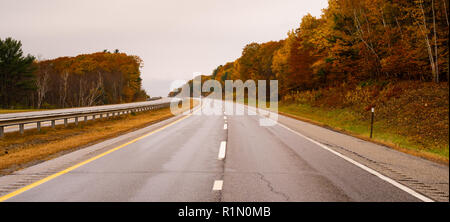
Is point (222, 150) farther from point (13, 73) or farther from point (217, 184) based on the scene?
point (13, 73)

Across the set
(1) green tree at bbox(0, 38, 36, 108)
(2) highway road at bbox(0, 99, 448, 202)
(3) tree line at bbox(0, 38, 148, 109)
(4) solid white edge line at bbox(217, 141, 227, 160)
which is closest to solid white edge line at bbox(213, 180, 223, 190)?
(2) highway road at bbox(0, 99, 448, 202)

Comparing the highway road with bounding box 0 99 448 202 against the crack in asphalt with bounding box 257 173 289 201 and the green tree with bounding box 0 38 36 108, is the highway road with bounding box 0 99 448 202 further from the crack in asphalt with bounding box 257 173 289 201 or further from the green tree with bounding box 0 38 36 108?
the green tree with bounding box 0 38 36 108

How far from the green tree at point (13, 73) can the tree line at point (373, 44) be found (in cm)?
4988

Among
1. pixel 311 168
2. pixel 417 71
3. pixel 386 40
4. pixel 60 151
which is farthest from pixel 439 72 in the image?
pixel 60 151

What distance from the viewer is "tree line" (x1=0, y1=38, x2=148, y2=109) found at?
51.3m

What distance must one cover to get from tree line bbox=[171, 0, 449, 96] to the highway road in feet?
55.8

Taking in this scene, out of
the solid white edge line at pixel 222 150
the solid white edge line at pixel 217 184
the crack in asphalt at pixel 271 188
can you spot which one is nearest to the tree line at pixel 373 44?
the solid white edge line at pixel 222 150

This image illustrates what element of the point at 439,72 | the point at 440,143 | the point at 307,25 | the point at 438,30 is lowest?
the point at 440,143

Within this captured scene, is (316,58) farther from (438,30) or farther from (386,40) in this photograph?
(438,30)

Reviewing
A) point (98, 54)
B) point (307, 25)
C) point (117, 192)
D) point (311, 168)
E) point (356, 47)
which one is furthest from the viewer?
point (98, 54)

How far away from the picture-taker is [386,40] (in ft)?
77.3

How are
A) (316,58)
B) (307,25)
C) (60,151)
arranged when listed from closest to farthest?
(60,151)
(316,58)
(307,25)

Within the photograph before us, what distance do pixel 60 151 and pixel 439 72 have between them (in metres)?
23.7

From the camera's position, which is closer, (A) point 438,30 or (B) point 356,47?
(A) point 438,30
